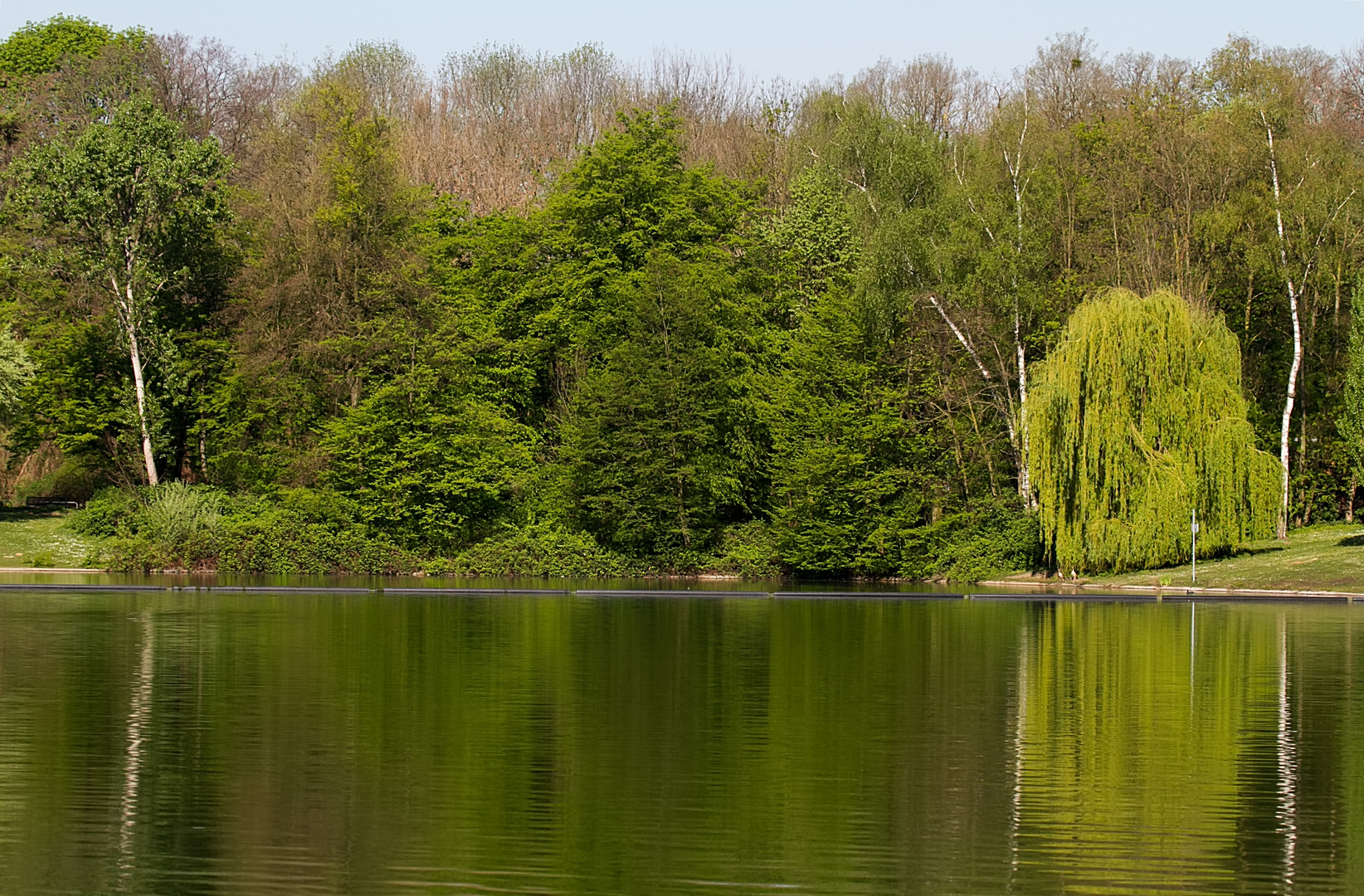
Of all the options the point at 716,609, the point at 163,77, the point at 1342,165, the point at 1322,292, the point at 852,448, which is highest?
the point at 163,77

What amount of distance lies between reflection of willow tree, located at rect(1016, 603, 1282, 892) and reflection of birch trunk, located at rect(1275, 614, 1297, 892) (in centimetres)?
10

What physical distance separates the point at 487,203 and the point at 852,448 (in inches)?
904

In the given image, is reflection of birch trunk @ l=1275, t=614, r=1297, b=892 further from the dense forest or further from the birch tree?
the birch tree

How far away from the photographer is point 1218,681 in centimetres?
2234

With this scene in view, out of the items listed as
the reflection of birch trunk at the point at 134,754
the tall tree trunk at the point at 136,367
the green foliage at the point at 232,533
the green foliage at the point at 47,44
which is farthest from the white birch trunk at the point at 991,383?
the green foliage at the point at 47,44

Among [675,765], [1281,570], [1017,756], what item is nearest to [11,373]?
[1281,570]

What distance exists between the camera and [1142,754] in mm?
16250

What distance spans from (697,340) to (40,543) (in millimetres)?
25055

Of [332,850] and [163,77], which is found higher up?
[163,77]

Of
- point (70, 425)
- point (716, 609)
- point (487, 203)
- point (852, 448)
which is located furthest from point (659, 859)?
point (487, 203)

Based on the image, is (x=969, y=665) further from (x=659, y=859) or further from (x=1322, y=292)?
(x=1322, y=292)

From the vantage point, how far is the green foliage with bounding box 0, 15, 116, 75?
76375mm

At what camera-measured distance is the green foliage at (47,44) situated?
76.4 meters

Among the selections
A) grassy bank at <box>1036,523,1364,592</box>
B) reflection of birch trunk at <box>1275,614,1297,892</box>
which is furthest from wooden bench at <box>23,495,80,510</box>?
reflection of birch trunk at <box>1275,614,1297,892</box>
